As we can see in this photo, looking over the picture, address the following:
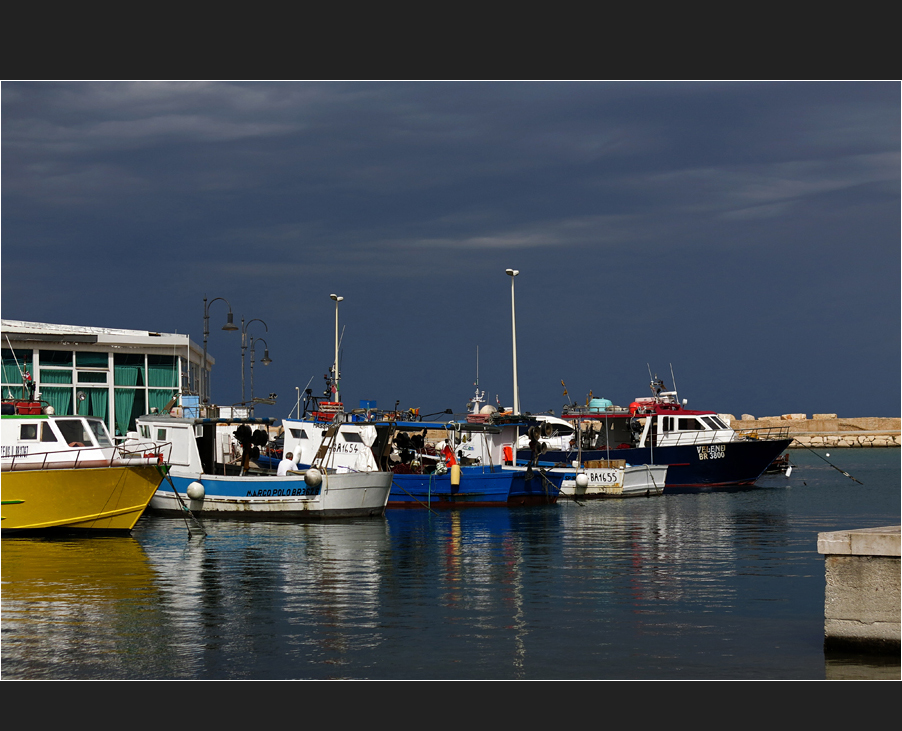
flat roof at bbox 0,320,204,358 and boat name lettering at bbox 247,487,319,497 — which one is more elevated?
flat roof at bbox 0,320,204,358

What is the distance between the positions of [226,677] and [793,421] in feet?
354

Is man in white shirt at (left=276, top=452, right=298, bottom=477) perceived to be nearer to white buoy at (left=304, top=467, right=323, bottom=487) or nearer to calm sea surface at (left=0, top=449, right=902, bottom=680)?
white buoy at (left=304, top=467, right=323, bottom=487)

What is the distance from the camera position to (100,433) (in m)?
26.5

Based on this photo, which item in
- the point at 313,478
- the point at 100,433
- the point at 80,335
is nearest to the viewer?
the point at 100,433

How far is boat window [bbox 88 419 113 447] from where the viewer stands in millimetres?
25719

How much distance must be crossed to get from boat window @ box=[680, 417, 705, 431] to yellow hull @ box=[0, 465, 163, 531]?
27.9m

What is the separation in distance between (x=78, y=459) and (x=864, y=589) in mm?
18382

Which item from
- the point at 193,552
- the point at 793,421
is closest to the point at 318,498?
the point at 193,552

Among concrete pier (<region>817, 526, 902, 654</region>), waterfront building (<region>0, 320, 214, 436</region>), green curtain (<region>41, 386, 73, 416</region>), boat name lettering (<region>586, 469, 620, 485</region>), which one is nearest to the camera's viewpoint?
concrete pier (<region>817, 526, 902, 654</region>)

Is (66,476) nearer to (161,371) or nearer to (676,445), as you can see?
(161,371)

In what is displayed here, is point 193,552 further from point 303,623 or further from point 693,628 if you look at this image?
point 693,628

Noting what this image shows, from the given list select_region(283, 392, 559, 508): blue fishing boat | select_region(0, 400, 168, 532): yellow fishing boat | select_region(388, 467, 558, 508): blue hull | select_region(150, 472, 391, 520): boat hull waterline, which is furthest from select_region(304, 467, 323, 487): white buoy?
select_region(388, 467, 558, 508): blue hull

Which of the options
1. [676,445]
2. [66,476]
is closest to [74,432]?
[66,476]

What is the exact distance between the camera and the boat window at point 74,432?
25.1m
